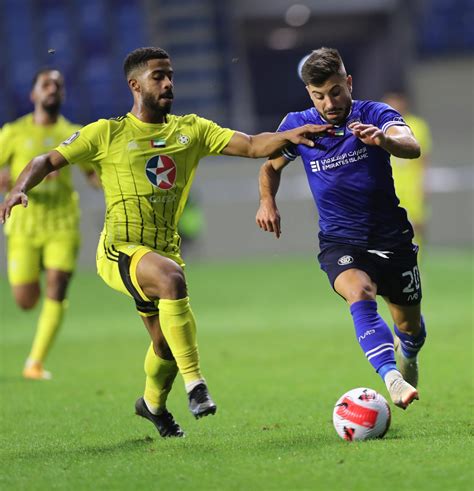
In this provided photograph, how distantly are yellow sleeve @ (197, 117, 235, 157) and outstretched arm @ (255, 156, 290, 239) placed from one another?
12.8 inches

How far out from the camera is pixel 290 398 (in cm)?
812

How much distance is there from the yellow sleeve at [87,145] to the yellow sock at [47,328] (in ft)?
12.3

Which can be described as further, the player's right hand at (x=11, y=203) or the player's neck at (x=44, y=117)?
the player's neck at (x=44, y=117)

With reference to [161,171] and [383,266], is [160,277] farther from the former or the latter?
[383,266]

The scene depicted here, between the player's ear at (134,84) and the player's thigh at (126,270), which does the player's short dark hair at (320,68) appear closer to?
the player's ear at (134,84)

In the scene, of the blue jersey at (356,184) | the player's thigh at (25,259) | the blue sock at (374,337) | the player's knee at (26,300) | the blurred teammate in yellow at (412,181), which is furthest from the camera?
the blurred teammate in yellow at (412,181)

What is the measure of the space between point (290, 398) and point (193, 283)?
37.3 ft

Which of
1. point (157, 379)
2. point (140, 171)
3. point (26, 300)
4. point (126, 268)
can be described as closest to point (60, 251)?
point (26, 300)

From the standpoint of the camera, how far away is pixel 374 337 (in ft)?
20.3

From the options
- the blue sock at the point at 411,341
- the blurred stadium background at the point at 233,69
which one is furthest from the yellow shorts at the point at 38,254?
the blurred stadium background at the point at 233,69

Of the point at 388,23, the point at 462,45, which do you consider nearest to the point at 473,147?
the point at 462,45

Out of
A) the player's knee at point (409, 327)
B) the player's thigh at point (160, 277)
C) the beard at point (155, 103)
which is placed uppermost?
the beard at point (155, 103)

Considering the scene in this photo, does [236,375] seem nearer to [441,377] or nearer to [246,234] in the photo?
[441,377]

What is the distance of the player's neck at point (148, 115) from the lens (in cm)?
652
